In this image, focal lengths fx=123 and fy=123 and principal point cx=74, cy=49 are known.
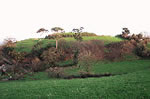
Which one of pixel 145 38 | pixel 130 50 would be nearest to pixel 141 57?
pixel 130 50

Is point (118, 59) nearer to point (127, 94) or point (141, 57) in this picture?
point (141, 57)

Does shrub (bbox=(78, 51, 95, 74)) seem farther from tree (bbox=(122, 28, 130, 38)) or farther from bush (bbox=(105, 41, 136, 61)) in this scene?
tree (bbox=(122, 28, 130, 38))

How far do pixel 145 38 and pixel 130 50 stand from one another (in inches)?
458

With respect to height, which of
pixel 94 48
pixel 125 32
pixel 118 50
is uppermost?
pixel 125 32

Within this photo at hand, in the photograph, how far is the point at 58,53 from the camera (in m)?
41.7

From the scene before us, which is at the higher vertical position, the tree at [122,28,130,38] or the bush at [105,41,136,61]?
the tree at [122,28,130,38]

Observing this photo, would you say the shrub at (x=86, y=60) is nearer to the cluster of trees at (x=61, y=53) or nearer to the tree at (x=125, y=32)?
the cluster of trees at (x=61, y=53)

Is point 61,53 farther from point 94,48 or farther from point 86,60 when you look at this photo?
point 86,60

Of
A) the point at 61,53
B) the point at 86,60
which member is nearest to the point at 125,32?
the point at 61,53

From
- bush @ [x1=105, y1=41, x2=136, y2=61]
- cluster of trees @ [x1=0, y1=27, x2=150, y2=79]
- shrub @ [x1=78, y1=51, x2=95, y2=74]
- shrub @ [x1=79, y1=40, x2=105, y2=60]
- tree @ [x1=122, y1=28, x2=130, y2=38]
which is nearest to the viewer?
shrub @ [x1=78, y1=51, x2=95, y2=74]

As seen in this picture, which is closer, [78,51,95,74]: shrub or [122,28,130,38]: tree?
[78,51,95,74]: shrub

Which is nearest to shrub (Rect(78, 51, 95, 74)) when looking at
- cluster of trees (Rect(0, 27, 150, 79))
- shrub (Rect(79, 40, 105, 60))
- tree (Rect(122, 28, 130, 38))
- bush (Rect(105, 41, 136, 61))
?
cluster of trees (Rect(0, 27, 150, 79))

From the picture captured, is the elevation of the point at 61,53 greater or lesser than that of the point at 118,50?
lesser

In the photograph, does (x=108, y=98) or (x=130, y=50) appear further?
(x=130, y=50)
